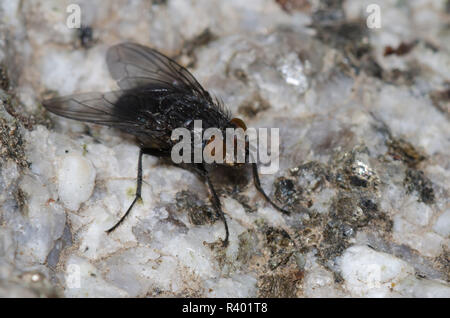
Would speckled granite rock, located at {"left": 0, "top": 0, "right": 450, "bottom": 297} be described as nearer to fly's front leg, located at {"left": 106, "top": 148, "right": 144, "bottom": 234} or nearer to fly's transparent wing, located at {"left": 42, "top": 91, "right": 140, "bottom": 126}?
fly's front leg, located at {"left": 106, "top": 148, "right": 144, "bottom": 234}

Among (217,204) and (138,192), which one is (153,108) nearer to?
(138,192)

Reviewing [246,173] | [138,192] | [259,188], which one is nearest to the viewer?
[138,192]

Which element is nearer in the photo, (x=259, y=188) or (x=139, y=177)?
(x=139, y=177)

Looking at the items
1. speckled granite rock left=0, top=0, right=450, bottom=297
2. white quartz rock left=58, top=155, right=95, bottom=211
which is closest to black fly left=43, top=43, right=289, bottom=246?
speckled granite rock left=0, top=0, right=450, bottom=297

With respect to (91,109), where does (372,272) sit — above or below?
below

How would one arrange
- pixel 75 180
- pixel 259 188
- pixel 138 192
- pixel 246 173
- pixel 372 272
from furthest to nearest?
pixel 246 173, pixel 259 188, pixel 138 192, pixel 75 180, pixel 372 272

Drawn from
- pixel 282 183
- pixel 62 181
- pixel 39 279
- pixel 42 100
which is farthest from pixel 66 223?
pixel 282 183

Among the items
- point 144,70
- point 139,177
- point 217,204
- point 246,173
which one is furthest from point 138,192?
point 144,70
